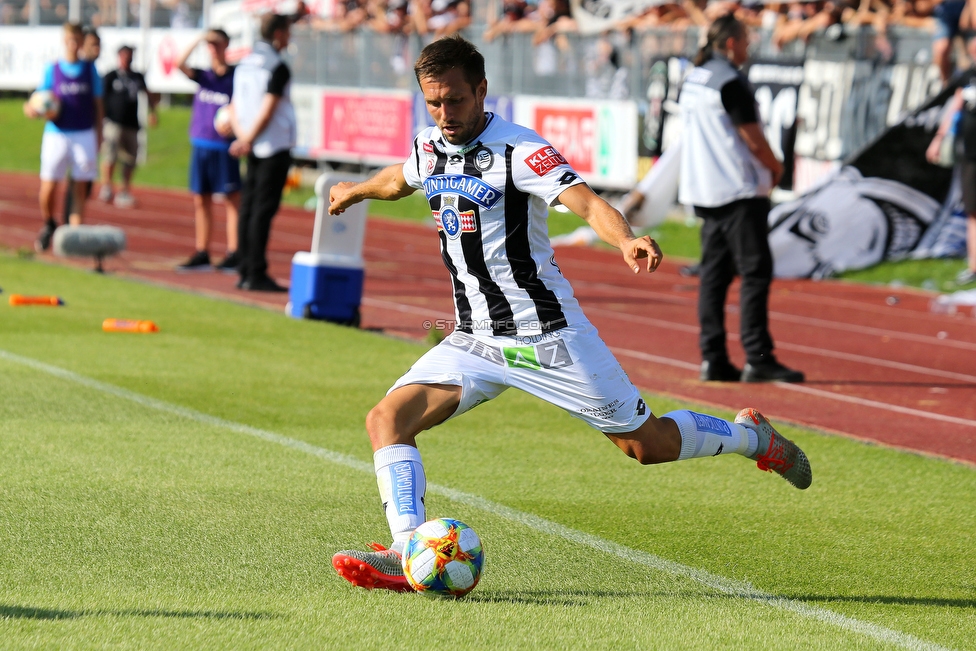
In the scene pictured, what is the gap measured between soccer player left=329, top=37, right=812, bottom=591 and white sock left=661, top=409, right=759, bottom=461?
22cm

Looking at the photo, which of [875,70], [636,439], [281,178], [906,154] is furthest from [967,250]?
[636,439]

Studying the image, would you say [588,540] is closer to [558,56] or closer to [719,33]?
[719,33]

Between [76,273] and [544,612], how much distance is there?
1028 cm

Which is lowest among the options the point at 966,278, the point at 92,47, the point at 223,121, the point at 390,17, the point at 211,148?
the point at 966,278

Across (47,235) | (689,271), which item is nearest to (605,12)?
(689,271)

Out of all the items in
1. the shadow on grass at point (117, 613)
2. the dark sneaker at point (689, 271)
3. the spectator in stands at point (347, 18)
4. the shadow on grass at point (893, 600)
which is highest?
the spectator in stands at point (347, 18)

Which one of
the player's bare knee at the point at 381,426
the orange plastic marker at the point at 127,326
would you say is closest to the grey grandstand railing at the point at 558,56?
the orange plastic marker at the point at 127,326

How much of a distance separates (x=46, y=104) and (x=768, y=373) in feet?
28.9

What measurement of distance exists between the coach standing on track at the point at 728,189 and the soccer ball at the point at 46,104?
7994 millimetres

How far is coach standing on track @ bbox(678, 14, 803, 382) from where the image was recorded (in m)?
8.90

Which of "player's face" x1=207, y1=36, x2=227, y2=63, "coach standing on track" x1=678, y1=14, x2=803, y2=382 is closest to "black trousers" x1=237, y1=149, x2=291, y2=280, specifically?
"player's face" x1=207, y1=36, x2=227, y2=63

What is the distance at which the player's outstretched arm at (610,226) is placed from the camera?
4.20 m

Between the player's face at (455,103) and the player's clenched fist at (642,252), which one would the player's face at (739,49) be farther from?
the player's clenched fist at (642,252)

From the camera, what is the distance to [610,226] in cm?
439
